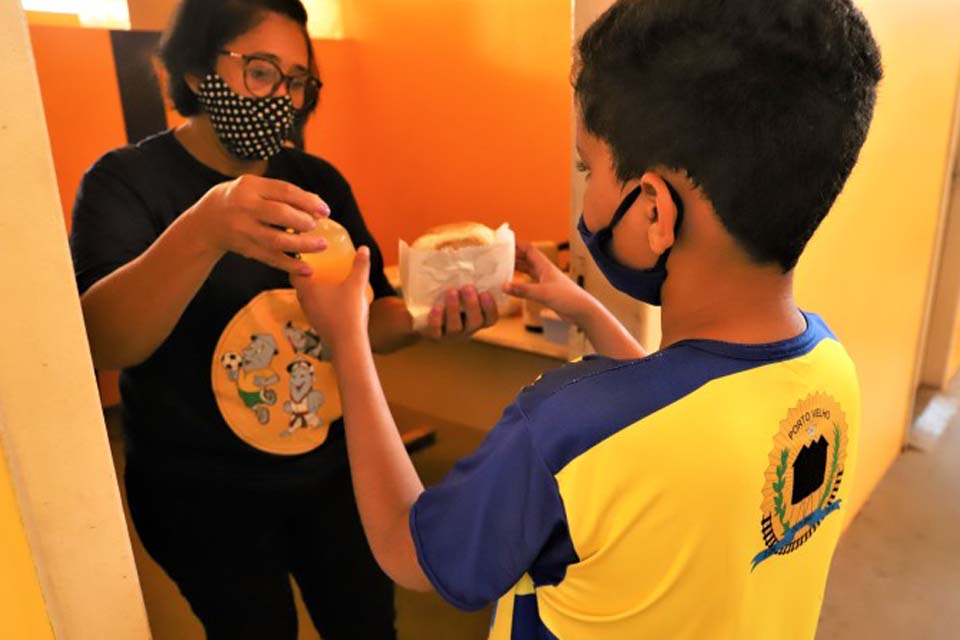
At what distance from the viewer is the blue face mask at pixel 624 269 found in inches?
28.9

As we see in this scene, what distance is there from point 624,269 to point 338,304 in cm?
38

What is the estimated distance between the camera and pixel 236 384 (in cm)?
115

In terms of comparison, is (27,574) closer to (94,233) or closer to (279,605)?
(94,233)


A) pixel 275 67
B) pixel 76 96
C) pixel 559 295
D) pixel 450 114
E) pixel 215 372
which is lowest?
pixel 215 372

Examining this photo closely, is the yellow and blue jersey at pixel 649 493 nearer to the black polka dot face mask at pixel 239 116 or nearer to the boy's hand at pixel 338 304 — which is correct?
the boy's hand at pixel 338 304

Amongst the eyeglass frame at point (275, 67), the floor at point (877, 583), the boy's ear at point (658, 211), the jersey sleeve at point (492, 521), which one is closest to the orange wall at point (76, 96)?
the floor at point (877, 583)

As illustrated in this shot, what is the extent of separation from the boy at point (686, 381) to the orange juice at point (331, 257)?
35 cm

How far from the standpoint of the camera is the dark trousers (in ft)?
3.83

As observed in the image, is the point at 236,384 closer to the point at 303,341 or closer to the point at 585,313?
the point at 303,341

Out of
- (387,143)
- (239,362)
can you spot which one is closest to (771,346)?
(239,362)

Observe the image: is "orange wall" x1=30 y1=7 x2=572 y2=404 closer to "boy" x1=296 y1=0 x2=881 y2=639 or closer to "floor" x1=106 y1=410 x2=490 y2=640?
"floor" x1=106 y1=410 x2=490 y2=640

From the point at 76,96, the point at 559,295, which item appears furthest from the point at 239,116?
Result: the point at 76,96

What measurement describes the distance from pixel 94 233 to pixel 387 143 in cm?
237

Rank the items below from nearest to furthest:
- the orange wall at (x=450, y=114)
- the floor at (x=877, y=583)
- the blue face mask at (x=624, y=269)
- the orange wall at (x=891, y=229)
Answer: the blue face mask at (x=624, y=269) → the orange wall at (x=891, y=229) → the floor at (x=877, y=583) → the orange wall at (x=450, y=114)
